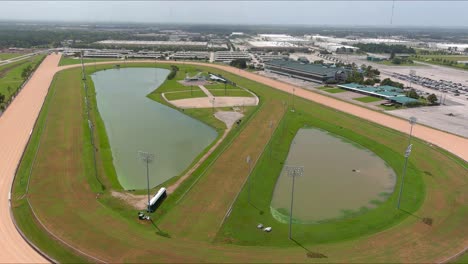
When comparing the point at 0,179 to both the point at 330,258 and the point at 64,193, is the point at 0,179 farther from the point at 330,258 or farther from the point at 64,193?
the point at 330,258

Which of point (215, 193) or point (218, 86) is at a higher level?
point (218, 86)

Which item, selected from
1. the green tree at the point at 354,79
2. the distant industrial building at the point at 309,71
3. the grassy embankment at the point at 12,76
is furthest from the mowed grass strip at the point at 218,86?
the grassy embankment at the point at 12,76

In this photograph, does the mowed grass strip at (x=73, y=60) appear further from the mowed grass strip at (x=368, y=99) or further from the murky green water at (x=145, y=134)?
the mowed grass strip at (x=368, y=99)

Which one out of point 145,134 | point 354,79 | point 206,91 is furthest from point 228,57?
point 145,134

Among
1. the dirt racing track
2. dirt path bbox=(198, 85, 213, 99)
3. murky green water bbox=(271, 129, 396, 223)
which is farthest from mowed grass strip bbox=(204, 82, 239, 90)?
murky green water bbox=(271, 129, 396, 223)

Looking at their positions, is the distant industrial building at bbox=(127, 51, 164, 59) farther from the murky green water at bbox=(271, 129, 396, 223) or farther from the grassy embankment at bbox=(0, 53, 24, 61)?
the murky green water at bbox=(271, 129, 396, 223)

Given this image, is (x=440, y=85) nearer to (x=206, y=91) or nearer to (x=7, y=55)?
(x=206, y=91)
